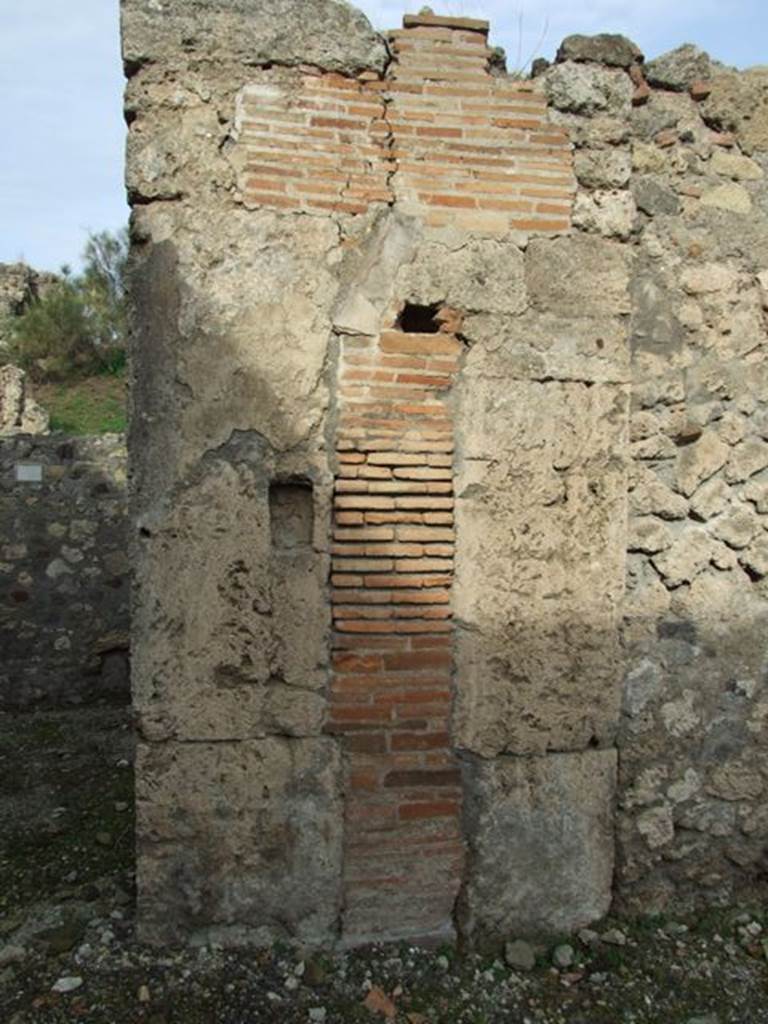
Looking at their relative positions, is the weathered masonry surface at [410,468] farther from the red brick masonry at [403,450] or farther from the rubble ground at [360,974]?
the rubble ground at [360,974]

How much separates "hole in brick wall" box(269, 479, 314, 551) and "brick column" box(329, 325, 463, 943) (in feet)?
0.37

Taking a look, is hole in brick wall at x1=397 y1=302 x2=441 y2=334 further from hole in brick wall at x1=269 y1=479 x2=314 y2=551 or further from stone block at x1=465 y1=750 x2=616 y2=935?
stone block at x1=465 y1=750 x2=616 y2=935

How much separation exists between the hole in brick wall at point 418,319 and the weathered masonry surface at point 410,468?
0.02 m

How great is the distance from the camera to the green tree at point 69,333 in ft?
42.2

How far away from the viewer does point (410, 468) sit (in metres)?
2.71

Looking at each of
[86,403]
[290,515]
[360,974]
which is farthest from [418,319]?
[86,403]

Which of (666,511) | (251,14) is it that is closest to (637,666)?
(666,511)

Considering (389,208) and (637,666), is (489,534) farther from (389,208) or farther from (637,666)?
(389,208)

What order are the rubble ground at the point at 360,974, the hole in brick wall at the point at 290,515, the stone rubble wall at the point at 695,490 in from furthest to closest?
the stone rubble wall at the point at 695,490 < the hole in brick wall at the point at 290,515 < the rubble ground at the point at 360,974

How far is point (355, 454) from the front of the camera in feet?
8.79

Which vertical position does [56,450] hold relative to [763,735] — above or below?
above

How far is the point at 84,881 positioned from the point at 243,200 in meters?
2.65

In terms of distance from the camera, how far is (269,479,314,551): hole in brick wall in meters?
2.71

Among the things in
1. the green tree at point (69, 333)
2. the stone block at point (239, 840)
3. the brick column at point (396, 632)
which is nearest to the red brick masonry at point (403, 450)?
the brick column at point (396, 632)
